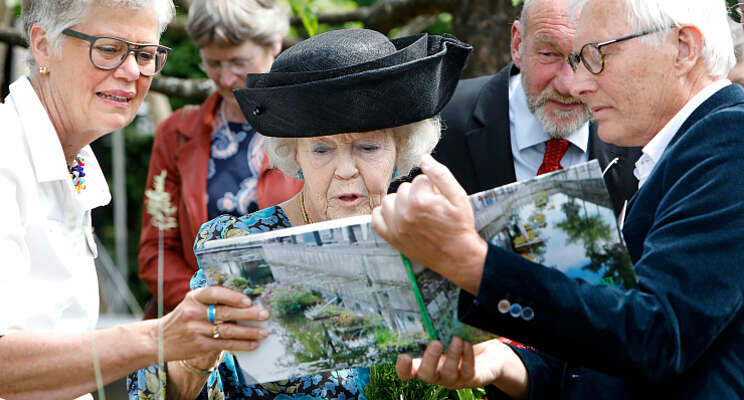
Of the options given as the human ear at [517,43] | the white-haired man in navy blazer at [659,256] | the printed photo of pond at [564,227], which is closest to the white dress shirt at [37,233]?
the white-haired man in navy blazer at [659,256]

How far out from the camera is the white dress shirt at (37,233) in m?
2.22

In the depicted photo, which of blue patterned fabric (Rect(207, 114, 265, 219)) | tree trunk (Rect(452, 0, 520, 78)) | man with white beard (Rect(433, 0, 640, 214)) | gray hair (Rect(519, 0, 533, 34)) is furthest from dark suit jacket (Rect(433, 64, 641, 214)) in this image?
blue patterned fabric (Rect(207, 114, 265, 219))

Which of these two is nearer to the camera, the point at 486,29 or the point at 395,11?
the point at 486,29

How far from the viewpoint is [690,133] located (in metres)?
1.91

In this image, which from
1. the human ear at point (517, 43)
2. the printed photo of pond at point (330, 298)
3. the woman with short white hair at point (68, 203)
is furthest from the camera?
Result: the human ear at point (517, 43)

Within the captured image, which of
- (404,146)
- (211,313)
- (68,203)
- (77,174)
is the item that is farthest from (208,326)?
(404,146)

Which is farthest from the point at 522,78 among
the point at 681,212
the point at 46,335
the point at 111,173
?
the point at 111,173

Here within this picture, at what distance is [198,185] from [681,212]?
10.2 ft

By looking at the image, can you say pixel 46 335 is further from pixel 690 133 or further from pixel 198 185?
pixel 198 185

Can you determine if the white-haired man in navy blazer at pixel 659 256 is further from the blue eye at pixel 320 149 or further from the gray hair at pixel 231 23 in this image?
the gray hair at pixel 231 23

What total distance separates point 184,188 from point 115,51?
1915mm

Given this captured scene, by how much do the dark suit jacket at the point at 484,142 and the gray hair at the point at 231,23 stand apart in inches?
45.8

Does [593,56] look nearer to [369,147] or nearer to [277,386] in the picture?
[369,147]

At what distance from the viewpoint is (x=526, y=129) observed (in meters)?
4.02
